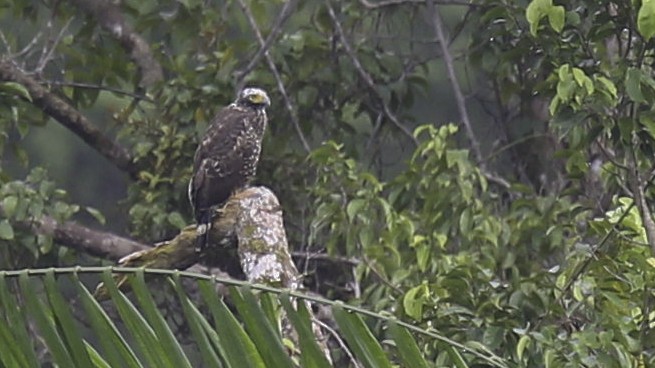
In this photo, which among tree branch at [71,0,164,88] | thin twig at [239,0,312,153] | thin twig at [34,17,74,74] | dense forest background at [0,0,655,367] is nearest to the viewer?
dense forest background at [0,0,655,367]

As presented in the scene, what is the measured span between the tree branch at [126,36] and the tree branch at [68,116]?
0.80 feet

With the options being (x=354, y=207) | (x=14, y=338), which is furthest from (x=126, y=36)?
(x=14, y=338)

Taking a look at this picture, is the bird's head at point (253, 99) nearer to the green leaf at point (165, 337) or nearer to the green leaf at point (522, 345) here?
the green leaf at point (522, 345)

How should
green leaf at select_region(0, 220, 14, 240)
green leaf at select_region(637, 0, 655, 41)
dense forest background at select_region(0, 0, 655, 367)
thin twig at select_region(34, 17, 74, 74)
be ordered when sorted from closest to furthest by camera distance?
green leaf at select_region(637, 0, 655, 41) < dense forest background at select_region(0, 0, 655, 367) < green leaf at select_region(0, 220, 14, 240) < thin twig at select_region(34, 17, 74, 74)

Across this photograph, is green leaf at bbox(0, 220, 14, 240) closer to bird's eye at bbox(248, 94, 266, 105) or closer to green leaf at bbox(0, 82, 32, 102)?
green leaf at bbox(0, 82, 32, 102)

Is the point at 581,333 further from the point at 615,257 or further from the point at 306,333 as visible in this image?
the point at 306,333

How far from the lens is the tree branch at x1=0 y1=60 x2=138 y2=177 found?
502 cm

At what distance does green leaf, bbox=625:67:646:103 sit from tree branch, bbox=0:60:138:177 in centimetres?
228

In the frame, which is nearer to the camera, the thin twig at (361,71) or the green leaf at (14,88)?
the green leaf at (14,88)

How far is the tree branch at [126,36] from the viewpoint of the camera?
531cm

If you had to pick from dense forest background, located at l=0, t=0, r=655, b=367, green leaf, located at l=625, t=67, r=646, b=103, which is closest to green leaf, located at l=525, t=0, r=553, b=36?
dense forest background, located at l=0, t=0, r=655, b=367

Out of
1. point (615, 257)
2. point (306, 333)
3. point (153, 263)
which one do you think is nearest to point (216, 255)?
point (153, 263)

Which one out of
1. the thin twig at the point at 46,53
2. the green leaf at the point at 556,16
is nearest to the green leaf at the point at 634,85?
the green leaf at the point at 556,16

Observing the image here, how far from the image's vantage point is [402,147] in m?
5.29
